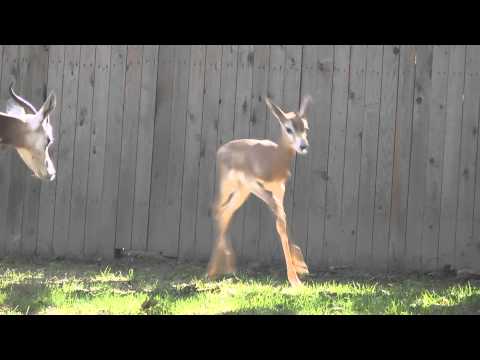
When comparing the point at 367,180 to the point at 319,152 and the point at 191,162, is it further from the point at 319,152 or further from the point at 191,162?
the point at 191,162

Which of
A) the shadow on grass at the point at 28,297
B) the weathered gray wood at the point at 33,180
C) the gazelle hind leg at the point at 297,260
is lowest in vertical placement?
the shadow on grass at the point at 28,297

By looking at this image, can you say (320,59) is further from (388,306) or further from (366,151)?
(388,306)

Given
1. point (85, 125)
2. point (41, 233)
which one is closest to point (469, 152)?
point (85, 125)

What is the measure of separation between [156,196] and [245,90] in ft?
4.41

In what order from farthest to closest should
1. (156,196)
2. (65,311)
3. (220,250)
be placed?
(156,196)
(220,250)
(65,311)

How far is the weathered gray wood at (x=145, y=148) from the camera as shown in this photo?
7.17 m

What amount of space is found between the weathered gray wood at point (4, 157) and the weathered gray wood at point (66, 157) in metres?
0.53

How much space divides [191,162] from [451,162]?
243cm

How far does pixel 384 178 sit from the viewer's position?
6758 millimetres

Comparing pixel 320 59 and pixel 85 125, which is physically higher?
pixel 320 59

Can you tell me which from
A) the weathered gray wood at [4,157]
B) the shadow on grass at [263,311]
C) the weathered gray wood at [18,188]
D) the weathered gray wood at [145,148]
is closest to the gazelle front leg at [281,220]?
the shadow on grass at [263,311]

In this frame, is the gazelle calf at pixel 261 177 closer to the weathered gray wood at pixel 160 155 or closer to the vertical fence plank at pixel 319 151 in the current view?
the vertical fence plank at pixel 319 151

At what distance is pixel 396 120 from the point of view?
22.2ft

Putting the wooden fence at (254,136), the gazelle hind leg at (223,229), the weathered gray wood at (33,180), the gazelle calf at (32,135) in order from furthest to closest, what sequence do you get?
the weathered gray wood at (33,180) < the wooden fence at (254,136) < the gazelle hind leg at (223,229) < the gazelle calf at (32,135)
